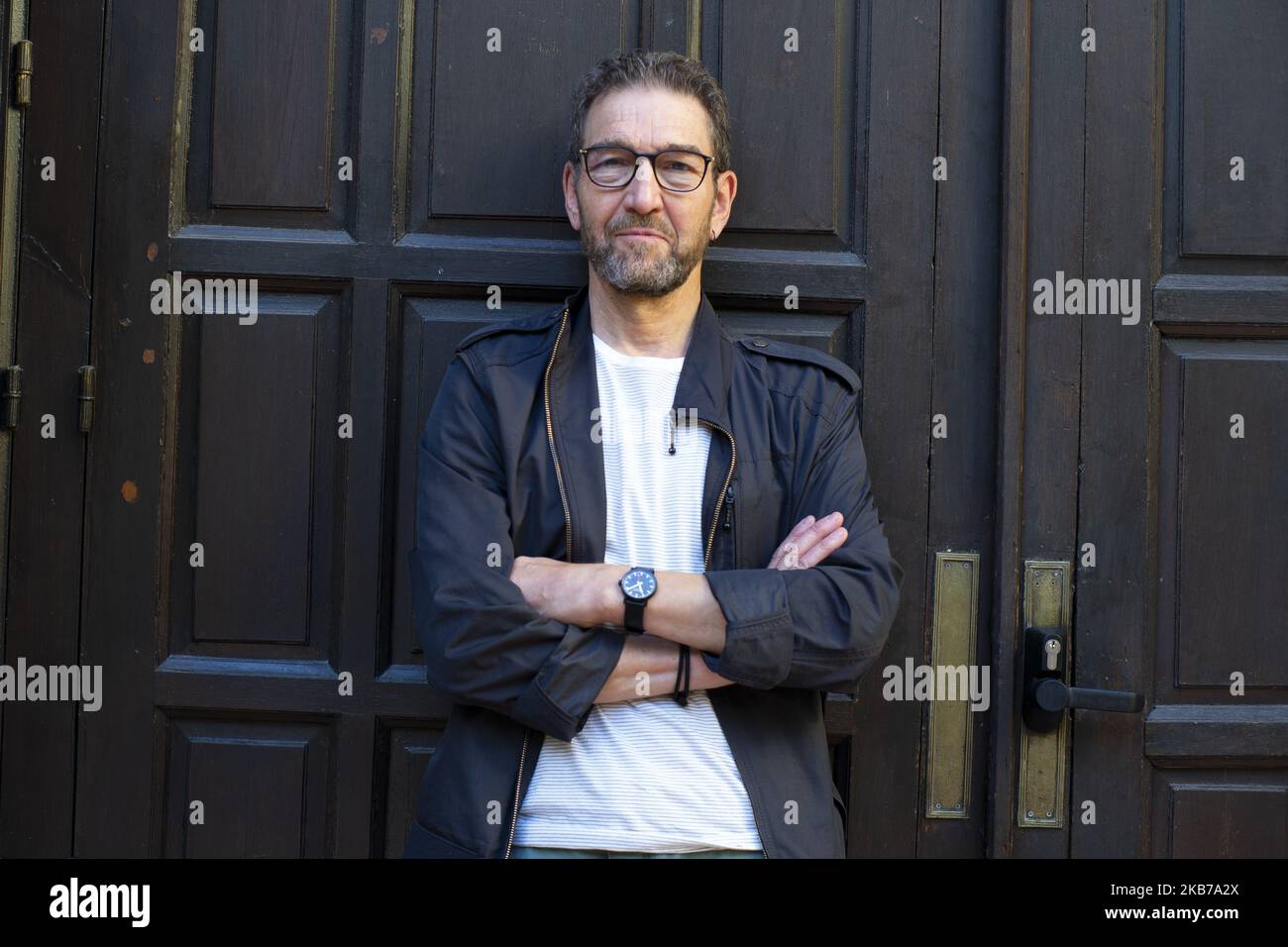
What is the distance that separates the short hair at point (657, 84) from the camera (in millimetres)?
2180

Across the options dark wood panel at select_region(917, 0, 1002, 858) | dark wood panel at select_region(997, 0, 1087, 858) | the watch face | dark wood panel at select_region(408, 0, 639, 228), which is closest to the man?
the watch face

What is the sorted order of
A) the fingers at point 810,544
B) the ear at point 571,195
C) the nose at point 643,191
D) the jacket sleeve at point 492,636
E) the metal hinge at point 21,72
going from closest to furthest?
the jacket sleeve at point 492,636, the fingers at point 810,544, the nose at point 643,191, the ear at point 571,195, the metal hinge at point 21,72

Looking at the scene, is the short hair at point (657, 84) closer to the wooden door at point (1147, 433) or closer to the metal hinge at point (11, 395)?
the wooden door at point (1147, 433)

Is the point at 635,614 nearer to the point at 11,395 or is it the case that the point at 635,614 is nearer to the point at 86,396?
the point at 86,396

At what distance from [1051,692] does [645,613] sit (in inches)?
37.9

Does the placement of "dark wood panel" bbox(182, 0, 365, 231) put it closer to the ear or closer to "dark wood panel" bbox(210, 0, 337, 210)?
"dark wood panel" bbox(210, 0, 337, 210)

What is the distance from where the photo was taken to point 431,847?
6.48 feet

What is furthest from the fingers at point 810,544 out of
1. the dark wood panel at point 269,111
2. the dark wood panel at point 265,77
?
the dark wood panel at point 265,77

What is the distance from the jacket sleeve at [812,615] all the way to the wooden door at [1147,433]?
549 mm

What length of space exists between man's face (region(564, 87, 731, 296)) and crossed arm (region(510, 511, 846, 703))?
21.7 inches

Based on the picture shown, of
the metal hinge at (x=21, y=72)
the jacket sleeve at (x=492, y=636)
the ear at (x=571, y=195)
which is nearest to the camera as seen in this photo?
the jacket sleeve at (x=492, y=636)

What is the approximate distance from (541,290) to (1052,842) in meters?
1.58

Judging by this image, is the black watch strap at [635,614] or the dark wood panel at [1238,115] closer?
the black watch strap at [635,614]

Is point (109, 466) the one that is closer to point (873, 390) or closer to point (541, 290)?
point (541, 290)
